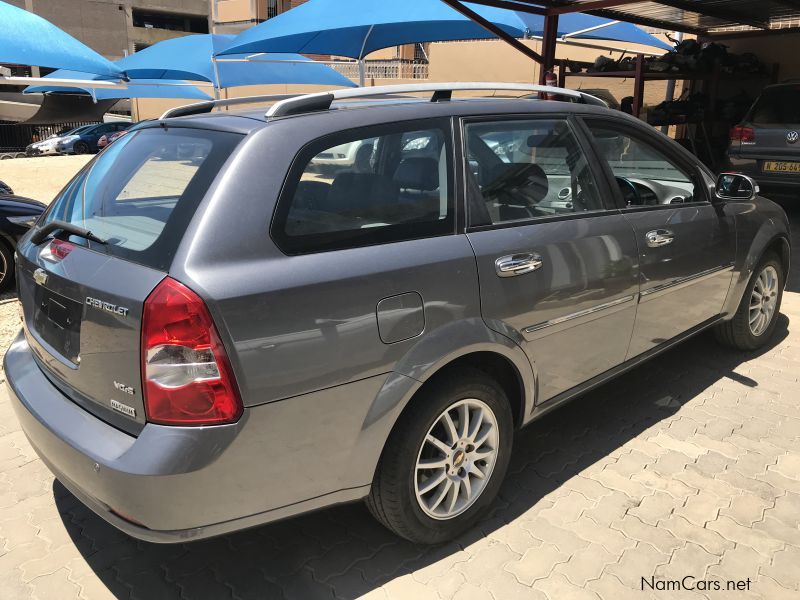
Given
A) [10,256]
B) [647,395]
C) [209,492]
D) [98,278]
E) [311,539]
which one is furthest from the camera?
[10,256]

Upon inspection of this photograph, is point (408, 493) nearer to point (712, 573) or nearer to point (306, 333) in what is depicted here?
point (306, 333)

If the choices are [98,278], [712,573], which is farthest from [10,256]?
[712,573]

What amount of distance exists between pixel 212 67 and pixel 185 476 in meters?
14.5

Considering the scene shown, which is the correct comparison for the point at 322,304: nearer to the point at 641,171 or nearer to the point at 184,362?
the point at 184,362

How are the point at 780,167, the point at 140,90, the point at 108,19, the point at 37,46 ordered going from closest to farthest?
the point at 37,46, the point at 780,167, the point at 140,90, the point at 108,19

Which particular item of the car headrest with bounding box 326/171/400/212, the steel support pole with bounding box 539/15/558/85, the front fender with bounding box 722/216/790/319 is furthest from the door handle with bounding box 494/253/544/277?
the steel support pole with bounding box 539/15/558/85

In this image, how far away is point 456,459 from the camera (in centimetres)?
256

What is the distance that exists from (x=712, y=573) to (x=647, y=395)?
5.28ft

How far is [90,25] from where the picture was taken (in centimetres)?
4791

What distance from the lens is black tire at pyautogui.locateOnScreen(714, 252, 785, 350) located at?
170 inches

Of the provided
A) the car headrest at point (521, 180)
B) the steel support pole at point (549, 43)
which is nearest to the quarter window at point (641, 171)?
the car headrest at point (521, 180)


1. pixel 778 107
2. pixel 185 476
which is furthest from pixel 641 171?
pixel 778 107

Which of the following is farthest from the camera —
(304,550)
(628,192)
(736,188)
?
(736,188)

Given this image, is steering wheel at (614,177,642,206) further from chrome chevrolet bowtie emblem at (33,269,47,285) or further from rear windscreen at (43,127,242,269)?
chrome chevrolet bowtie emblem at (33,269,47,285)
